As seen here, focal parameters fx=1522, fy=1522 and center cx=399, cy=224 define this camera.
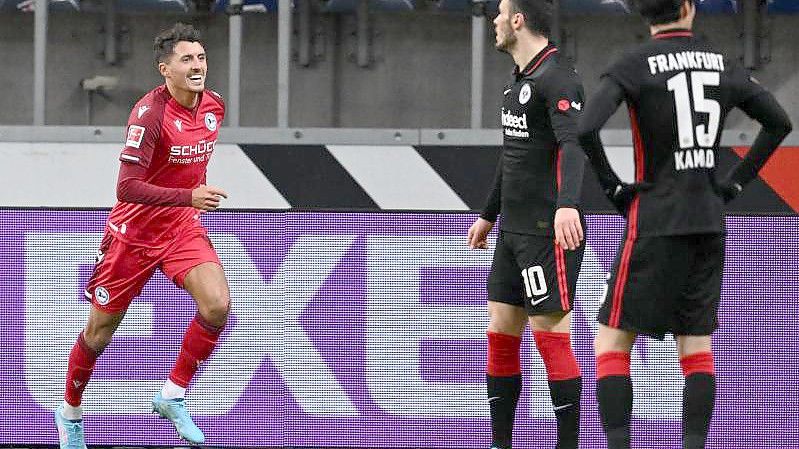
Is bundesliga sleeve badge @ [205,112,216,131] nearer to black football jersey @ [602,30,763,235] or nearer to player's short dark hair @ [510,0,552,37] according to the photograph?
player's short dark hair @ [510,0,552,37]

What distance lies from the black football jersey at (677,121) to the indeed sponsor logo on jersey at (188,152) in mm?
1981

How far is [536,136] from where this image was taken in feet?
18.2

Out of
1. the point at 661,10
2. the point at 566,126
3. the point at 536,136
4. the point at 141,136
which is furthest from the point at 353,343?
the point at 661,10

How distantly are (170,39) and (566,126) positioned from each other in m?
1.70

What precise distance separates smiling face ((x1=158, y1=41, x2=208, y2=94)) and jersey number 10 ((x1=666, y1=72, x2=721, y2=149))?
2.15m

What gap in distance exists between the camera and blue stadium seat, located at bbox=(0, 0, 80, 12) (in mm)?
6582

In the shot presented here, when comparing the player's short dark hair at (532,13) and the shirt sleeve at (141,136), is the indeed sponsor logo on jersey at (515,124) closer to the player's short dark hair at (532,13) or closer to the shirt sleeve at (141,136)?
the player's short dark hair at (532,13)

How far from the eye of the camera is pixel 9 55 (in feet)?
21.8

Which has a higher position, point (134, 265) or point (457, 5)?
point (457, 5)

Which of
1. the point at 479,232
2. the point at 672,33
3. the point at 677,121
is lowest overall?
the point at 479,232

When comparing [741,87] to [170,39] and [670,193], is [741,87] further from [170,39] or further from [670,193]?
[170,39]

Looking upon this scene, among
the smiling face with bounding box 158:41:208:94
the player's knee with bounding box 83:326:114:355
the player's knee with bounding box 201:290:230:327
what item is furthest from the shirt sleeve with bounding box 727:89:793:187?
the player's knee with bounding box 83:326:114:355

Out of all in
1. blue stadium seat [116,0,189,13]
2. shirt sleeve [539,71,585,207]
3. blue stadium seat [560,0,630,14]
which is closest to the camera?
shirt sleeve [539,71,585,207]

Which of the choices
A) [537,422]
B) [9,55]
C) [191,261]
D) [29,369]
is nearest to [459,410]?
[537,422]
